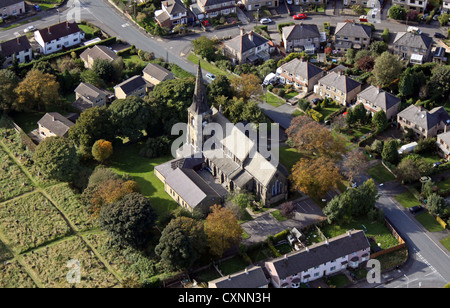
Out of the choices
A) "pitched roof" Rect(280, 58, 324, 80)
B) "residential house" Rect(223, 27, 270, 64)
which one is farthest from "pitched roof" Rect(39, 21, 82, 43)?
"pitched roof" Rect(280, 58, 324, 80)

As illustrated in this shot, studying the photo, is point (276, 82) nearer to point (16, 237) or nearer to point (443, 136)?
point (443, 136)

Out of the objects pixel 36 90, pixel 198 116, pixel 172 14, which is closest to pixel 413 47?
pixel 172 14

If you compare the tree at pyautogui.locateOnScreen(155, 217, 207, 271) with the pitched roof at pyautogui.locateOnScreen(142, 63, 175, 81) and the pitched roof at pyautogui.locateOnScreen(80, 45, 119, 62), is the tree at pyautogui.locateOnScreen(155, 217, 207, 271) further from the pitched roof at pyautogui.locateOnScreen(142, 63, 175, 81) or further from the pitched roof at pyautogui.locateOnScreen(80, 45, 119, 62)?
the pitched roof at pyautogui.locateOnScreen(80, 45, 119, 62)

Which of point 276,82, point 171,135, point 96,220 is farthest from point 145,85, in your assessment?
point 96,220

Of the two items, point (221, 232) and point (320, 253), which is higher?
point (221, 232)

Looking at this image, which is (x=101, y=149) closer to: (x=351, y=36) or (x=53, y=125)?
(x=53, y=125)
